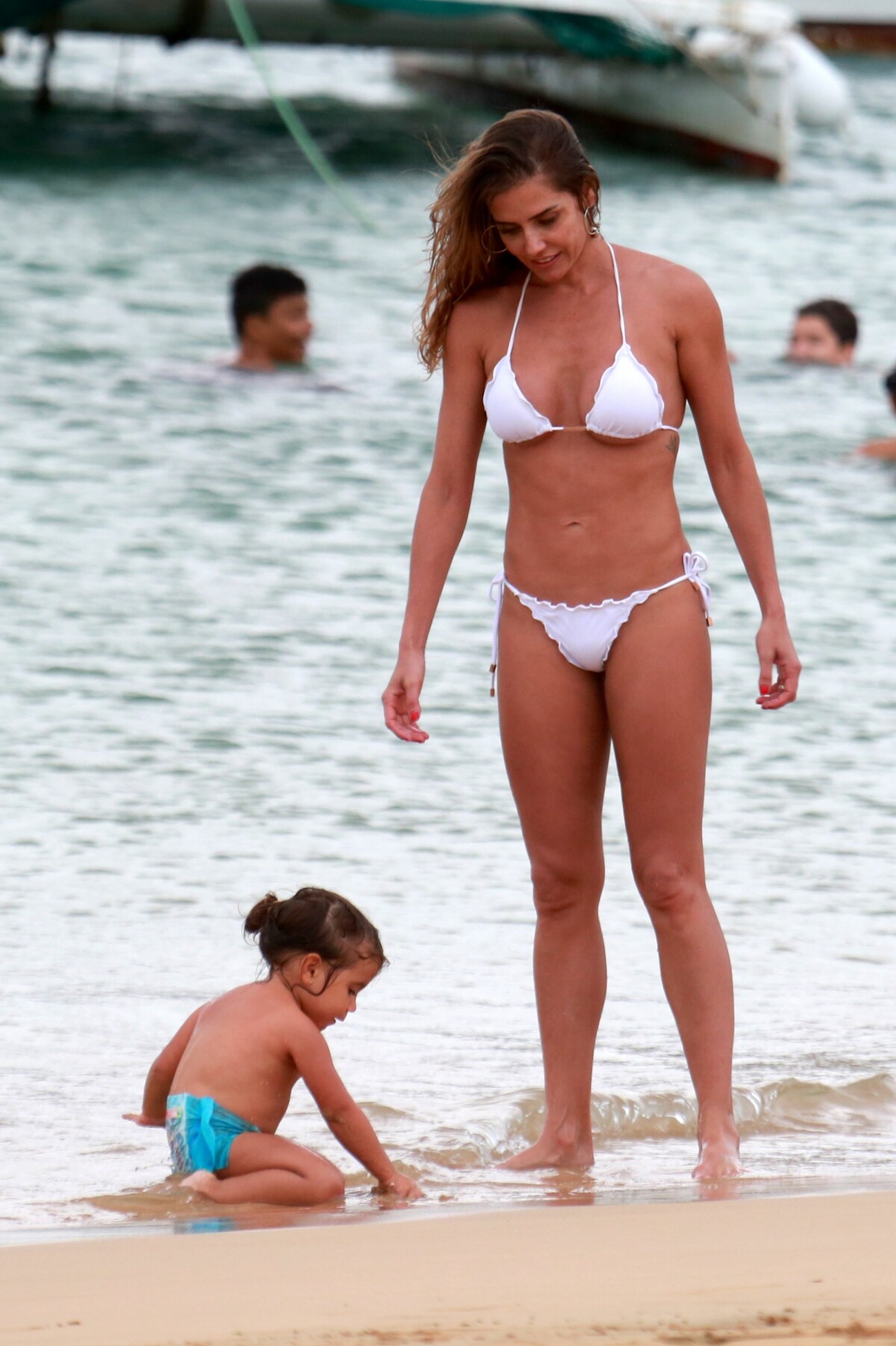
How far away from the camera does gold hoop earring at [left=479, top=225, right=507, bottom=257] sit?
356 centimetres

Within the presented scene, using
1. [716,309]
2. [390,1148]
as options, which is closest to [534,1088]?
[390,1148]

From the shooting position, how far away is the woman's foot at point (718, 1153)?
3.54 metres

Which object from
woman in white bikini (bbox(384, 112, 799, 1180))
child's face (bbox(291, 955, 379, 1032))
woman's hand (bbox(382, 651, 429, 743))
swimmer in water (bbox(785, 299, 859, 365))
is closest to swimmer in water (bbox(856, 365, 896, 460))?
swimmer in water (bbox(785, 299, 859, 365))

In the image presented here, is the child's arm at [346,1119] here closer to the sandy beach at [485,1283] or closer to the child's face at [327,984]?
the child's face at [327,984]

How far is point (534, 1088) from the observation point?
4.23 metres

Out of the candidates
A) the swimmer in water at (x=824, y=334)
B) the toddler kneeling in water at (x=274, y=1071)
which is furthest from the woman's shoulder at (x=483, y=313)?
the swimmer in water at (x=824, y=334)

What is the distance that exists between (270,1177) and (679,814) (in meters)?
0.94

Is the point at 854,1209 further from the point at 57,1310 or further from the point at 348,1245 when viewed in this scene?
the point at 57,1310

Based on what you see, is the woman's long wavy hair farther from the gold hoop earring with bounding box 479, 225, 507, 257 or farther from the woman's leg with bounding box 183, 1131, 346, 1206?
the woman's leg with bounding box 183, 1131, 346, 1206

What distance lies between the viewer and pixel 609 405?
137 inches

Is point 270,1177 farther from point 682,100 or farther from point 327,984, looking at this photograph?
point 682,100

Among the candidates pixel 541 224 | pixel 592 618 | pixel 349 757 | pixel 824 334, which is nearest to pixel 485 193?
pixel 541 224

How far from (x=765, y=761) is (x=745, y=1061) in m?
2.40

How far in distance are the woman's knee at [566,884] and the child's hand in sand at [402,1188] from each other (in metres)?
0.53
